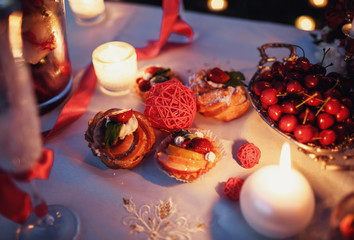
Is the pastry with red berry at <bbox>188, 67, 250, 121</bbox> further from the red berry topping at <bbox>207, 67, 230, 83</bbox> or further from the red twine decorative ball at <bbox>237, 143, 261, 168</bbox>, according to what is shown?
the red twine decorative ball at <bbox>237, 143, 261, 168</bbox>

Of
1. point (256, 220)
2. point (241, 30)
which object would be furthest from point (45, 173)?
point (241, 30)

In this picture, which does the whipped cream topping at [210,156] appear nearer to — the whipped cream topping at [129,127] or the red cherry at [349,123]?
the whipped cream topping at [129,127]

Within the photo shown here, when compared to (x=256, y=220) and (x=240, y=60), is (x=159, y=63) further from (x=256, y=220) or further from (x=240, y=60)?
(x=256, y=220)

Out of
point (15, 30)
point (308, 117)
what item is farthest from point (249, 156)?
point (15, 30)

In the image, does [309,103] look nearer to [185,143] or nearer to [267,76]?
[267,76]

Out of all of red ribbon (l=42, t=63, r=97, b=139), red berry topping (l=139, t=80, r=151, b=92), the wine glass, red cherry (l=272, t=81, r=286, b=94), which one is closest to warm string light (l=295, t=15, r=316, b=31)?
red cherry (l=272, t=81, r=286, b=94)

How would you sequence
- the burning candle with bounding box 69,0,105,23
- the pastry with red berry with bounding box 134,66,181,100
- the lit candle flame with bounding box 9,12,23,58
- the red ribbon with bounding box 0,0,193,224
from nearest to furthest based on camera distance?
the red ribbon with bounding box 0,0,193,224, the lit candle flame with bounding box 9,12,23,58, the pastry with red berry with bounding box 134,66,181,100, the burning candle with bounding box 69,0,105,23
